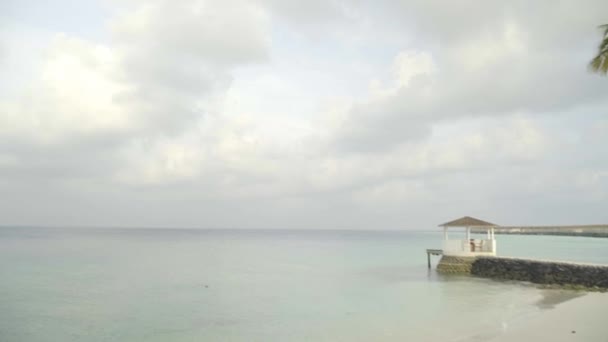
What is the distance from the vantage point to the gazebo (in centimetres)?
A: 2530

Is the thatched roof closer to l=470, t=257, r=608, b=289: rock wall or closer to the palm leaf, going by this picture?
l=470, t=257, r=608, b=289: rock wall

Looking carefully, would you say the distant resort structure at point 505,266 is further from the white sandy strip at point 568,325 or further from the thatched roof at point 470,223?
the white sandy strip at point 568,325

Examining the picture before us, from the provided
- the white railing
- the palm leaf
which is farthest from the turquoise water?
the palm leaf

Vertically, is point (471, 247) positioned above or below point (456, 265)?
above

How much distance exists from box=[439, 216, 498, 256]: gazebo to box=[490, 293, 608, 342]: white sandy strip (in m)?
9.36

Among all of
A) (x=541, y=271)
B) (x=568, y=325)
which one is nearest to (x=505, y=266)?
(x=541, y=271)

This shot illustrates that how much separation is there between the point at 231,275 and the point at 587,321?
22.4m

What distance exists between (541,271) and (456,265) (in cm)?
466

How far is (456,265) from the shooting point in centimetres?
2614

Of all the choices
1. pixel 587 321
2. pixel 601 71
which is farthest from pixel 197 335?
pixel 601 71

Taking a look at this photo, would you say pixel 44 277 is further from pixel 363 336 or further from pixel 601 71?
pixel 601 71

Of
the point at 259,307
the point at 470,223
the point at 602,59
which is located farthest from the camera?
the point at 470,223

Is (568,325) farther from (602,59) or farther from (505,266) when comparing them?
(505,266)

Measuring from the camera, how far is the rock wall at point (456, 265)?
25781mm
